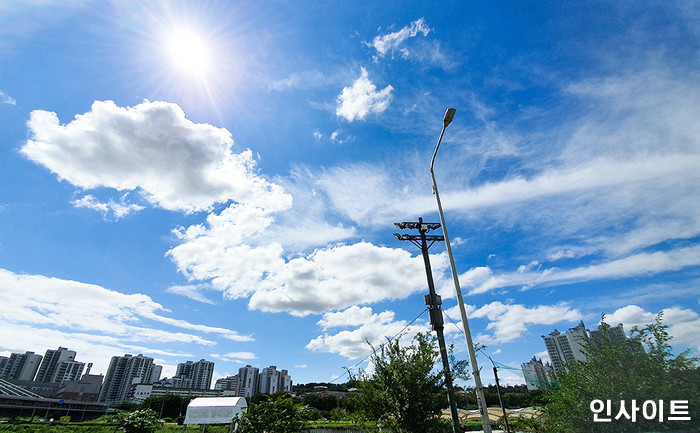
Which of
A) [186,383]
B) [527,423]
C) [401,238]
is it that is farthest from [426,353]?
[186,383]

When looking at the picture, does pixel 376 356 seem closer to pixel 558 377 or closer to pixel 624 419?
pixel 624 419

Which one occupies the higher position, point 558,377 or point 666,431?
point 558,377

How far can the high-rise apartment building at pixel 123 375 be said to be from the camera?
14800cm

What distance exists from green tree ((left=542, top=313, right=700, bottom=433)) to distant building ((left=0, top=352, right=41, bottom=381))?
22146 centimetres

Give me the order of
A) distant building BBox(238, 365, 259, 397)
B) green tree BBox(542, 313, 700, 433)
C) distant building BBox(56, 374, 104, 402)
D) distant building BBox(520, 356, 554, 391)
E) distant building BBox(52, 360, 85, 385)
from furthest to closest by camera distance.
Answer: distant building BBox(238, 365, 259, 397) < distant building BBox(52, 360, 85, 385) < distant building BBox(56, 374, 104, 402) < distant building BBox(520, 356, 554, 391) < green tree BBox(542, 313, 700, 433)

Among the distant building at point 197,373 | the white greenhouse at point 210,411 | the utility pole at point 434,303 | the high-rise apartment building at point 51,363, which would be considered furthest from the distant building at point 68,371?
the utility pole at point 434,303

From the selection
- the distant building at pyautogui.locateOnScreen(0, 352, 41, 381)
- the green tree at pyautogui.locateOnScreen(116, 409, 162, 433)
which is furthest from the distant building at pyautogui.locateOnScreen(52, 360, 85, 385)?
the green tree at pyautogui.locateOnScreen(116, 409, 162, 433)

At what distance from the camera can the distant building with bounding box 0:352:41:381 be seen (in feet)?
468

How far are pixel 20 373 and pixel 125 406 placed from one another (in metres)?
126

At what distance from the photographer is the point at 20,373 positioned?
143 m

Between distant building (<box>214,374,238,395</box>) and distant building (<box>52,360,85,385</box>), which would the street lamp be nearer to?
distant building (<box>214,374,238,395</box>)

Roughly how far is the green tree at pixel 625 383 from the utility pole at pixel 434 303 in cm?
291

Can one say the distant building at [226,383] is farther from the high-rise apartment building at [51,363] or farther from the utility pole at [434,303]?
the utility pole at [434,303]

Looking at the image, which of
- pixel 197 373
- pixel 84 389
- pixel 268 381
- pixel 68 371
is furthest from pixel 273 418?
pixel 68 371
